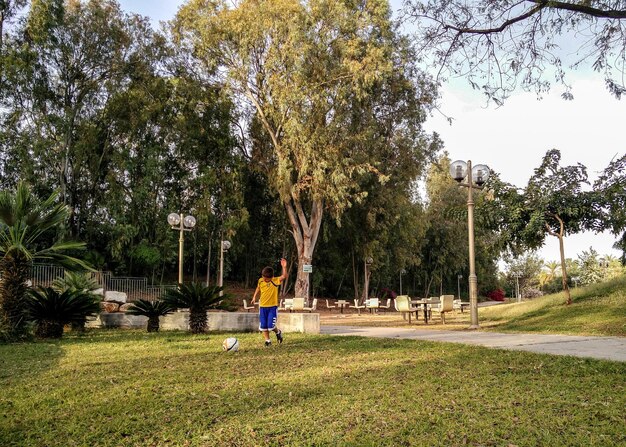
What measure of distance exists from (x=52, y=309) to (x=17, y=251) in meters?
1.58

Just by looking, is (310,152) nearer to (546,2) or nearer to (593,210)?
(593,210)

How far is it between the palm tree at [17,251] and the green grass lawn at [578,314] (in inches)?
427

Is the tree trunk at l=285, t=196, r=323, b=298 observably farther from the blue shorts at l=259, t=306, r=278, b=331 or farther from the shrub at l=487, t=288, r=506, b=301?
the shrub at l=487, t=288, r=506, b=301

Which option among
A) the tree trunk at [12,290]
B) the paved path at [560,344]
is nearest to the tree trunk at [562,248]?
the paved path at [560,344]

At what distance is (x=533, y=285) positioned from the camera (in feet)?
200

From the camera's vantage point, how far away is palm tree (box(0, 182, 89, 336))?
10727mm

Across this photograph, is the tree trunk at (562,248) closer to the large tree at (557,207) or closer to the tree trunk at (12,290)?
the large tree at (557,207)

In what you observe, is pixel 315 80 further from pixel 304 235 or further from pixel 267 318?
pixel 267 318

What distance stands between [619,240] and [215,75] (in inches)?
828

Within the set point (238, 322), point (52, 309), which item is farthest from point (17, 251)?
point (238, 322)

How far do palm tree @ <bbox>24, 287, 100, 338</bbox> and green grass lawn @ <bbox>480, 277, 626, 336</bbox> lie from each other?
1018 centimetres

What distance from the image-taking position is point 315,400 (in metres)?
4.59

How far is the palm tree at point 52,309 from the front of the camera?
449 inches

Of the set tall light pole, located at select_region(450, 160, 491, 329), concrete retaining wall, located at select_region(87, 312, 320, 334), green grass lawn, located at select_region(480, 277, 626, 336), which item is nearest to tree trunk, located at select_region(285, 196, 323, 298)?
green grass lawn, located at select_region(480, 277, 626, 336)
